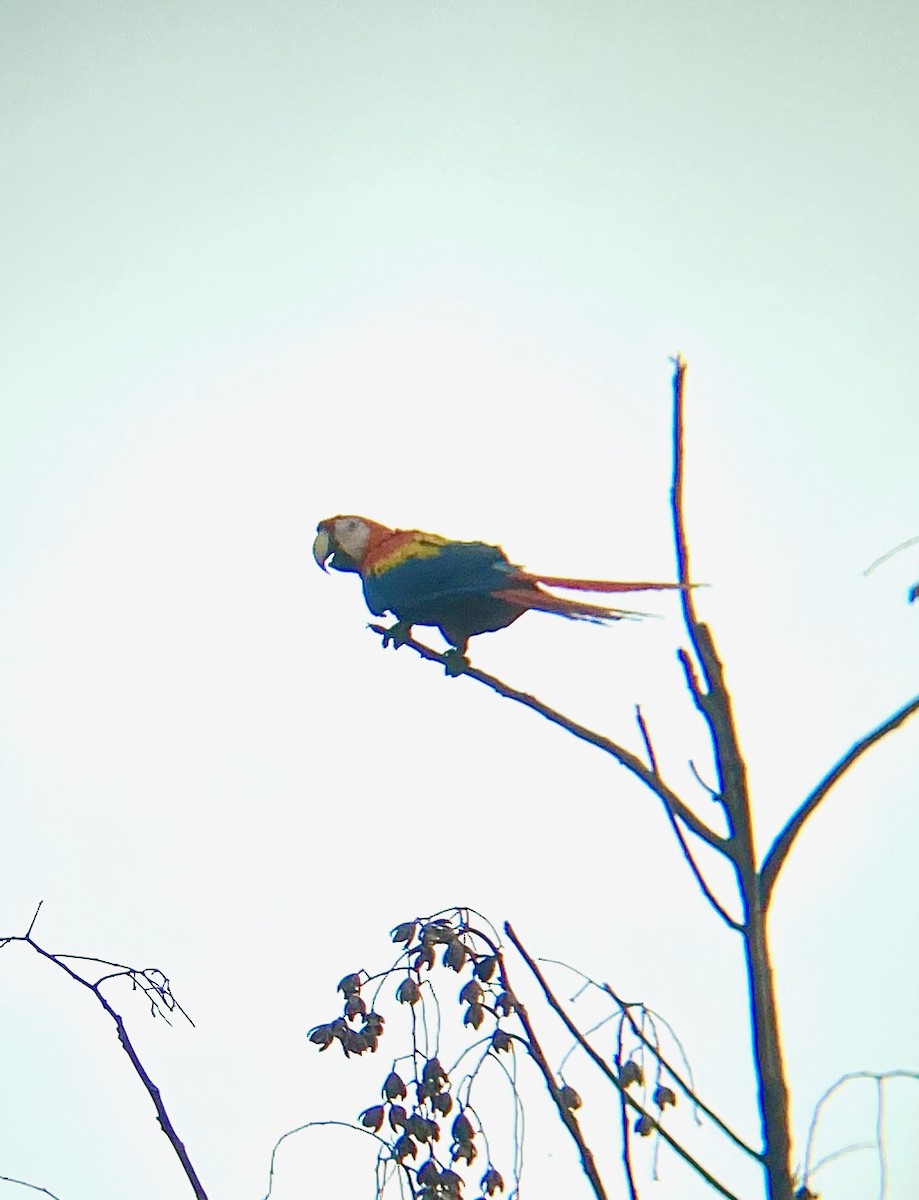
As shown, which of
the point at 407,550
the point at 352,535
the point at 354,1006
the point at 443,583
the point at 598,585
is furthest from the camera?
the point at 352,535

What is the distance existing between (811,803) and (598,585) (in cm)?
153

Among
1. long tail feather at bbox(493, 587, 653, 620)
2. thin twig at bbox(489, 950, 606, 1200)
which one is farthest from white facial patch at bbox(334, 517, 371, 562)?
thin twig at bbox(489, 950, 606, 1200)

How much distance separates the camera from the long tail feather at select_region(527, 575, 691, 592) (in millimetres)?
2547

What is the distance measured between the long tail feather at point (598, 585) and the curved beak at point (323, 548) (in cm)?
152

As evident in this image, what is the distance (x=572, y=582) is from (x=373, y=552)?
1.53 metres

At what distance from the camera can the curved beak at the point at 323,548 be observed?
4.71 m

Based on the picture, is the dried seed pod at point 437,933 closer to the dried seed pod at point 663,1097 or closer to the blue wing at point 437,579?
the dried seed pod at point 663,1097

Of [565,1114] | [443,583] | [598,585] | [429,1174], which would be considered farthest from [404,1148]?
[443,583]

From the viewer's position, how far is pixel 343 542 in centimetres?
466

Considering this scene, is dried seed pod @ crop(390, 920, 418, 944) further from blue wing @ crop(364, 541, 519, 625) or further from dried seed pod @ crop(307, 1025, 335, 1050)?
blue wing @ crop(364, 541, 519, 625)

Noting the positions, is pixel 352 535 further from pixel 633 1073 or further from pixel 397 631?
pixel 633 1073

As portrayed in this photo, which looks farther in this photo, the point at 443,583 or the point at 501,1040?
the point at 443,583

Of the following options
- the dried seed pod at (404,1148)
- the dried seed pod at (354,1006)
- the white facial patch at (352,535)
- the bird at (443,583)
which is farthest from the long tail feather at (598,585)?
the white facial patch at (352,535)

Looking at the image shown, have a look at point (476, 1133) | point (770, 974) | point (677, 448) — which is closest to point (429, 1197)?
point (476, 1133)
